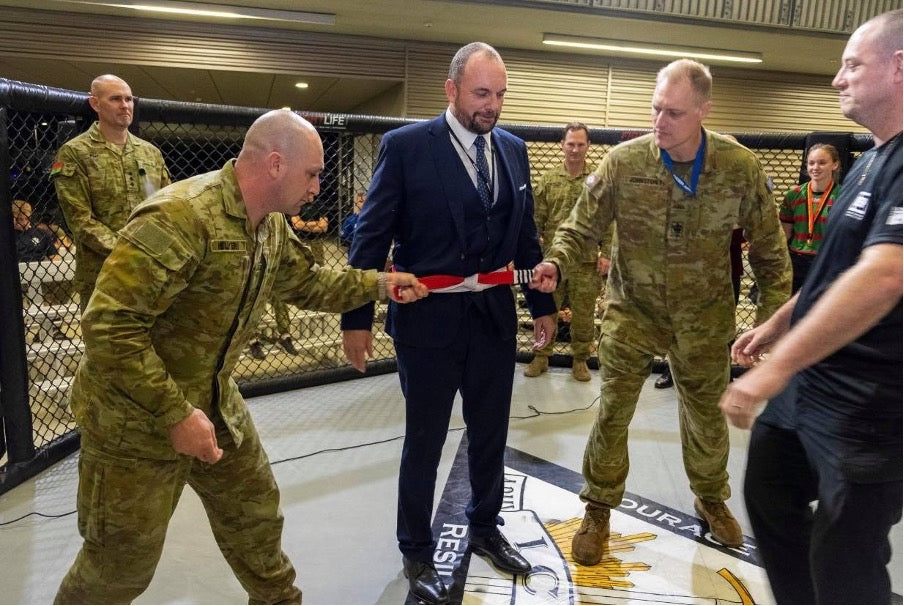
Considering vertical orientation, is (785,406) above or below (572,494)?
above

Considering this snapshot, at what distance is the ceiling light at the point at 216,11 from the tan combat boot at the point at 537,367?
16.4ft

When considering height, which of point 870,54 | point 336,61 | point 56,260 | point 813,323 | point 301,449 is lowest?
point 301,449

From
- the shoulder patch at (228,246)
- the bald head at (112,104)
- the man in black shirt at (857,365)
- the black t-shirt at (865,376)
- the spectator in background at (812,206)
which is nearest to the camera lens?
the man in black shirt at (857,365)

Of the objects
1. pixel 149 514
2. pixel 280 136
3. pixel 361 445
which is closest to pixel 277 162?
pixel 280 136

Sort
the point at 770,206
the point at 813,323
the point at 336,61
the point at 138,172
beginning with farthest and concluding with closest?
the point at 336,61 → the point at 138,172 → the point at 770,206 → the point at 813,323

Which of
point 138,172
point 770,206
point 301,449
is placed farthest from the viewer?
point 138,172

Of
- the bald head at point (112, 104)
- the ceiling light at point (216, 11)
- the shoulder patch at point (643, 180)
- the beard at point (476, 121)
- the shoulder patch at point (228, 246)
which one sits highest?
the ceiling light at point (216, 11)

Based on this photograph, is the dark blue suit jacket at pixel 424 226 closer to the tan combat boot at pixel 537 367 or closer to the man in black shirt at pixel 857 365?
the man in black shirt at pixel 857 365

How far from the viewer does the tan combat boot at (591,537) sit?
237 centimetres

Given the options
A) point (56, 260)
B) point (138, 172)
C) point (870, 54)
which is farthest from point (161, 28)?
point (870, 54)

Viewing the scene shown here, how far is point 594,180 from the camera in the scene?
245 cm

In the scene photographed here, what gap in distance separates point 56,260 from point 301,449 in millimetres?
2561

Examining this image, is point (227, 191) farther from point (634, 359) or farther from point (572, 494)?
point (572, 494)

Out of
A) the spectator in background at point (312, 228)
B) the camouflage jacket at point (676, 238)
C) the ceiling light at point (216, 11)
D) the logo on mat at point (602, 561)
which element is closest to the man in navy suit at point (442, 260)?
the logo on mat at point (602, 561)
